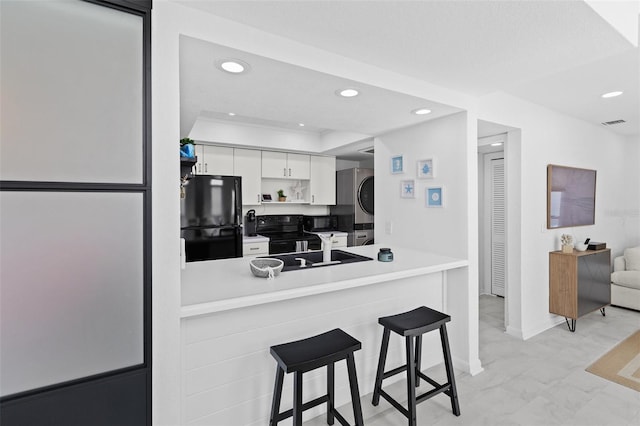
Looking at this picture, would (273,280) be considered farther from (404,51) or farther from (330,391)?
(404,51)

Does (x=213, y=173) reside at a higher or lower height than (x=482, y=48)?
lower

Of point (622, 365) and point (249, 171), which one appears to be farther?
point (249, 171)

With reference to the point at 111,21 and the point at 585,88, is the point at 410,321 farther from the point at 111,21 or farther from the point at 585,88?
the point at 585,88

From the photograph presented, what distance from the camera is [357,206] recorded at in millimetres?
4727

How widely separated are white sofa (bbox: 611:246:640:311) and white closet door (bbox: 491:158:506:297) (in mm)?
1252

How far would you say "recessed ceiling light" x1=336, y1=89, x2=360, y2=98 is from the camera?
2020mm

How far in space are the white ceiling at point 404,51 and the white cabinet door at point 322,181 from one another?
91.4 inches

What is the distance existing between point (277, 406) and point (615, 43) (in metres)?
2.53

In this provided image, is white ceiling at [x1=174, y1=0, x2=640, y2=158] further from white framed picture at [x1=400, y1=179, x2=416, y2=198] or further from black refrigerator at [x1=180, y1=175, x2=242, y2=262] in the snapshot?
black refrigerator at [x1=180, y1=175, x2=242, y2=262]

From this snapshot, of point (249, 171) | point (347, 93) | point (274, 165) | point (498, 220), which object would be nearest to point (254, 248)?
point (249, 171)

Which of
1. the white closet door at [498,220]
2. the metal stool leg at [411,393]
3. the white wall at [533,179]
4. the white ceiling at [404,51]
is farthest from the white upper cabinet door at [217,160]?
the white closet door at [498,220]

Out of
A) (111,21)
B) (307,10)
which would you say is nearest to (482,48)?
(307,10)

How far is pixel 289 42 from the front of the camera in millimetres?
1629

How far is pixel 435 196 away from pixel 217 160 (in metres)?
2.86
